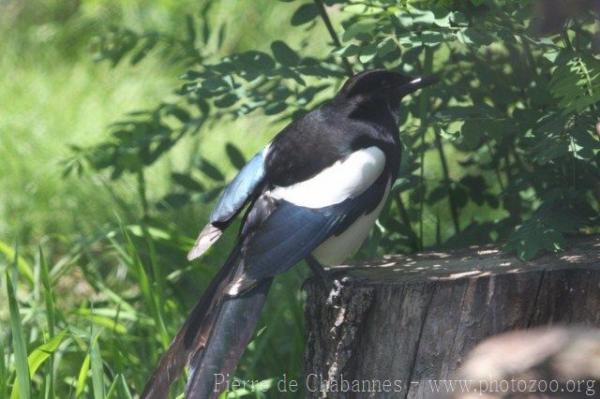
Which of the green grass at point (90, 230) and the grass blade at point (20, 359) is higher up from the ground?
the grass blade at point (20, 359)

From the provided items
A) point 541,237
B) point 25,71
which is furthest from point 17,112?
point 541,237

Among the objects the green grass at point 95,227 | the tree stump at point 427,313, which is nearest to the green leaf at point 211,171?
the green grass at point 95,227

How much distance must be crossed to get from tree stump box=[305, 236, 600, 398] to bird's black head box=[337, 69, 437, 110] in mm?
436

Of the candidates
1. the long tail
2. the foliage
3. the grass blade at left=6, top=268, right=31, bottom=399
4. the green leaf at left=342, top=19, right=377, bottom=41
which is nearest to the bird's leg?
the long tail

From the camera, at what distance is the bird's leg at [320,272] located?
7.57 feet

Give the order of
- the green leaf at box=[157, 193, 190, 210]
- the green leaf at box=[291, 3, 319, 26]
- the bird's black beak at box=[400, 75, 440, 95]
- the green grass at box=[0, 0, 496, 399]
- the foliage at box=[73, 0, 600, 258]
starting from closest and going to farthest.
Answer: the foliage at box=[73, 0, 600, 258], the bird's black beak at box=[400, 75, 440, 95], the green grass at box=[0, 0, 496, 399], the green leaf at box=[291, 3, 319, 26], the green leaf at box=[157, 193, 190, 210]

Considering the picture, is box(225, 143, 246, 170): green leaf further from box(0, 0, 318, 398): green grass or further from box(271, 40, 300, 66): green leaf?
box(271, 40, 300, 66): green leaf

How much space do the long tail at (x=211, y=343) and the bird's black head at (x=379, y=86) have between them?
1.83 ft

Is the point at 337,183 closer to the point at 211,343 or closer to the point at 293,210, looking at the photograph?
the point at 293,210

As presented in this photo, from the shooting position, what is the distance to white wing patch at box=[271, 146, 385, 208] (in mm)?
2324

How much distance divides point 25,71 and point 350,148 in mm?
3263

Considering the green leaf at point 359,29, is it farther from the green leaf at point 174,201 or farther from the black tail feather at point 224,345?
the green leaf at point 174,201

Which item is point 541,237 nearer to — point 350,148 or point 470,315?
point 470,315

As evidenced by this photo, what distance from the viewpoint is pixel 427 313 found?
2.16 m
